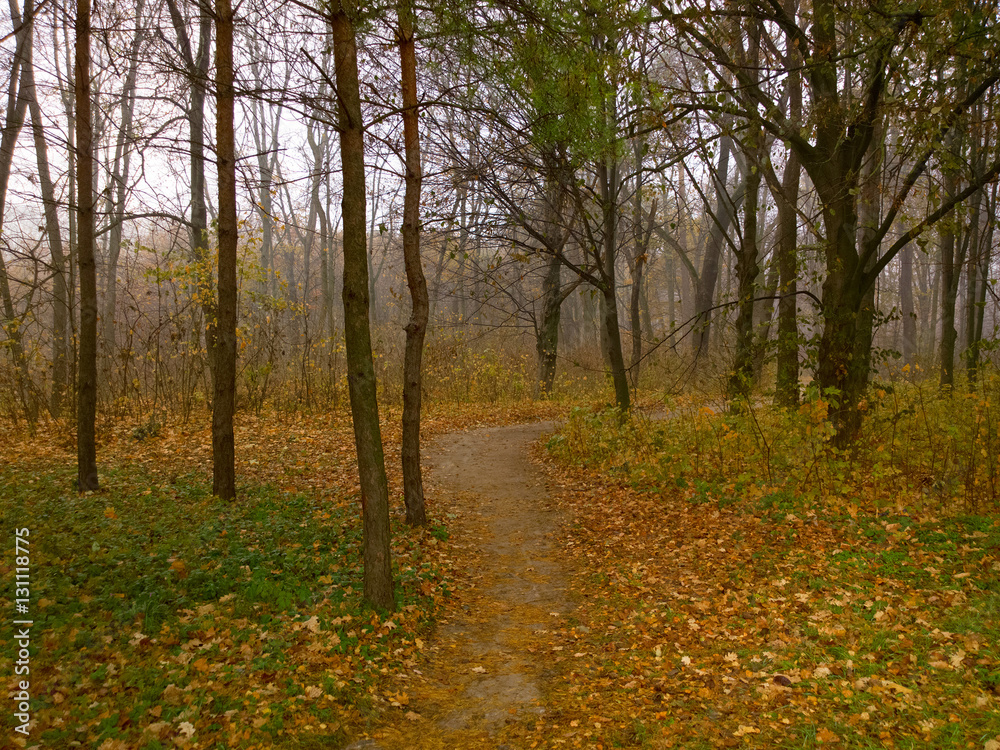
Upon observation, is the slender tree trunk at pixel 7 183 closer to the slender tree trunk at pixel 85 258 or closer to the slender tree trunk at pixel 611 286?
the slender tree trunk at pixel 85 258

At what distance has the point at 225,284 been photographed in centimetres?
747

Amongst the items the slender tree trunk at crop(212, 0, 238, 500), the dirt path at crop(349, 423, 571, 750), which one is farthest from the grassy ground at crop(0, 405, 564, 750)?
the slender tree trunk at crop(212, 0, 238, 500)

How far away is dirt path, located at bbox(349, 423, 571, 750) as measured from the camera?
3966 millimetres

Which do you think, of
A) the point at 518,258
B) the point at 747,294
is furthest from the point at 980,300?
the point at 518,258

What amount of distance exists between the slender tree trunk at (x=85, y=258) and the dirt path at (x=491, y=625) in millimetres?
4449

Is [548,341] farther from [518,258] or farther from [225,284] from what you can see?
[225,284]

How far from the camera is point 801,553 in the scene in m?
5.72

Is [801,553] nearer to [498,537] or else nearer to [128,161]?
[498,537]

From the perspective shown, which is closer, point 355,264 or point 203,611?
point 203,611

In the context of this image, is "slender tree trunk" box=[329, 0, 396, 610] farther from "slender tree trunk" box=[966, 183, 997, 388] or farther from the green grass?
"slender tree trunk" box=[966, 183, 997, 388]

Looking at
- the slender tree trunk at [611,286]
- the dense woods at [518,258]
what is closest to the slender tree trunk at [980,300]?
the dense woods at [518,258]

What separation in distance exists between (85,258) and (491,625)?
20.7 feet

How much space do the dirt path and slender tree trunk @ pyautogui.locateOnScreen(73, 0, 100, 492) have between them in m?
4.45

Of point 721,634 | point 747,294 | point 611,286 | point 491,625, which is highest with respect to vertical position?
point 611,286
